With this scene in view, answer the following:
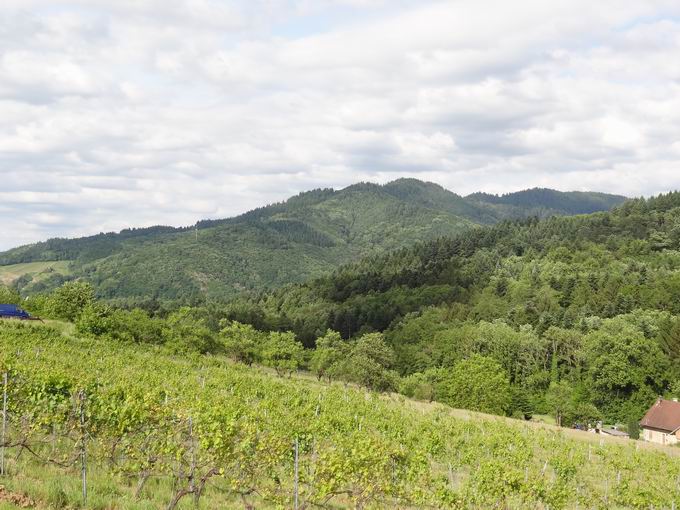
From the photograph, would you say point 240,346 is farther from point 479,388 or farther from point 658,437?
point 658,437

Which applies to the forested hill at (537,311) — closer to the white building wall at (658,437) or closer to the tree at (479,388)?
the tree at (479,388)

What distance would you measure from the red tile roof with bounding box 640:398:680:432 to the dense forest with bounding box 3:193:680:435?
3710mm

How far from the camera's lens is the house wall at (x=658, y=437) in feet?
204

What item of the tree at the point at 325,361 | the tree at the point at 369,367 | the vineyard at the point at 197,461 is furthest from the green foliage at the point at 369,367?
the vineyard at the point at 197,461

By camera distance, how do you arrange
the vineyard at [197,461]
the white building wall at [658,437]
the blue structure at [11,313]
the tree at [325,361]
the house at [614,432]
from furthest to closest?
1. the tree at [325,361]
2. the house at [614,432]
3. the blue structure at [11,313]
4. the white building wall at [658,437]
5. the vineyard at [197,461]

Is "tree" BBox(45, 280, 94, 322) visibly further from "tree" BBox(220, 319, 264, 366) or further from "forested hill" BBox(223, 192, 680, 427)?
"forested hill" BBox(223, 192, 680, 427)

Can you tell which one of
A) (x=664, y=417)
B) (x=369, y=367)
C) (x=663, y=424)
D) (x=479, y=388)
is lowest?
(x=663, y=424)

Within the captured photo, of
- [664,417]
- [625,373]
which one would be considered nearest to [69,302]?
[664,417]

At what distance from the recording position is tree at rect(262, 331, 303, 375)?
70.8 m

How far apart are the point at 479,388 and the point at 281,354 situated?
2602 centimetres

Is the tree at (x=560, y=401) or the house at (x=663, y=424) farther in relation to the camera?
the tree at (x=560, y=401)

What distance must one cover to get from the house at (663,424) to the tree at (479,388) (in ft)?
53.7

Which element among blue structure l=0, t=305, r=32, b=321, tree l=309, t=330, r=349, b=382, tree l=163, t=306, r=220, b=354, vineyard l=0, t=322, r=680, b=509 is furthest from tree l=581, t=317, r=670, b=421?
blue structure l=0, t=305, r=32, b=321

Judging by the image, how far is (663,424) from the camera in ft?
210
